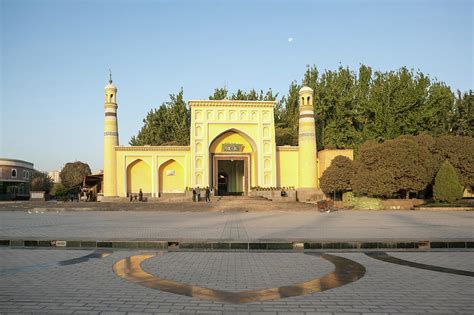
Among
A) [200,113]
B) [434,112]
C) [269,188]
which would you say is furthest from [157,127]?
[434,112]

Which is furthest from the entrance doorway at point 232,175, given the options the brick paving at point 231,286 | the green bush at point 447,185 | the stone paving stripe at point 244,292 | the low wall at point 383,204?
the stone paving stripe at point 244,292

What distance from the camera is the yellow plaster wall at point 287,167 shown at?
3584cm

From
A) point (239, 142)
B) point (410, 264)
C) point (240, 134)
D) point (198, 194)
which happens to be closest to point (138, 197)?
point (198, 194)

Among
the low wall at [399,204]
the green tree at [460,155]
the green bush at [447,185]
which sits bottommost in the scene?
the low wall at [399,204]

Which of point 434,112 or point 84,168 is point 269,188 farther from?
point 84,168

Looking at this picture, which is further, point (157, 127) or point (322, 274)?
point (157, 127)

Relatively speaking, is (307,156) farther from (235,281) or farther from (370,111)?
(235,281)

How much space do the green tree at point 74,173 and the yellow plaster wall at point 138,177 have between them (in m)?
29.8

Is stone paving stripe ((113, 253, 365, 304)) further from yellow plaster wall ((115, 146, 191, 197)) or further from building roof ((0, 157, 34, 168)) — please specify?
building roof ((0, 157, 34, 168))

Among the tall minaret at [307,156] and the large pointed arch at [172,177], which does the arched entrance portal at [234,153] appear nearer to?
the large pointed arch at [172,177]

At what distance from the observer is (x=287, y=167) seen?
3603 centimetres

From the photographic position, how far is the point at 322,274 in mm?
6520

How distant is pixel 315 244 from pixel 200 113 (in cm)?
2664

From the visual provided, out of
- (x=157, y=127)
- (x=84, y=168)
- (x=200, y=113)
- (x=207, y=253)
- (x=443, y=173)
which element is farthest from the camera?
(x=84, y=168)
